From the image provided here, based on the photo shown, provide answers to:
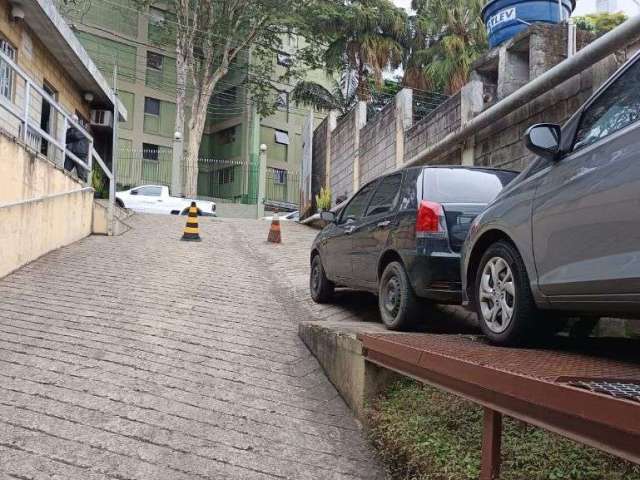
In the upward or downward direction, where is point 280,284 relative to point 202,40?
downward

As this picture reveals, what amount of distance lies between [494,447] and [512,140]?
5945 millimetres

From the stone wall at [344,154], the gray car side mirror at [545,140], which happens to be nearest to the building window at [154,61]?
the stone wall at [344,154]

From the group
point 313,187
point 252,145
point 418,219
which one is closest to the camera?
point 418,219

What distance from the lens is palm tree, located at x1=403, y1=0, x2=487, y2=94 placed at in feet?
60.1

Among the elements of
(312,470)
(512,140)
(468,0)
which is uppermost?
(468,0)

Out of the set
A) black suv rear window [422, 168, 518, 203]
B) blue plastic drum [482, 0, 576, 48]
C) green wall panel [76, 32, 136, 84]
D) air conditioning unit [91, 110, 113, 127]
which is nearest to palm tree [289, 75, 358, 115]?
air conditioning unit [91, 110, 113, 127]

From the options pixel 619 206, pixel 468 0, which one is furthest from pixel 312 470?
pixel 468 0

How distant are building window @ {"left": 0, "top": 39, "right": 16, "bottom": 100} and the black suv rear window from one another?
31.1ft

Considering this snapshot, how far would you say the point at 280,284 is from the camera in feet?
29.4

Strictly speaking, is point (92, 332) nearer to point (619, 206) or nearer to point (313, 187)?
point (619, 206)

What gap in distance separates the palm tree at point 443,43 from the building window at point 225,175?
13158 millimetres

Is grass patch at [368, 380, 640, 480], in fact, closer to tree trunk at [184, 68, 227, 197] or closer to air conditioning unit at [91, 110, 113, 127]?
air conditioning unit at [91, 110, 113, 127]

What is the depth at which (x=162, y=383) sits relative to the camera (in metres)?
4.52

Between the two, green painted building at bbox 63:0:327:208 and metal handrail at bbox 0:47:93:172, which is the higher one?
→ green painted building at bbox 63:0:327:208
